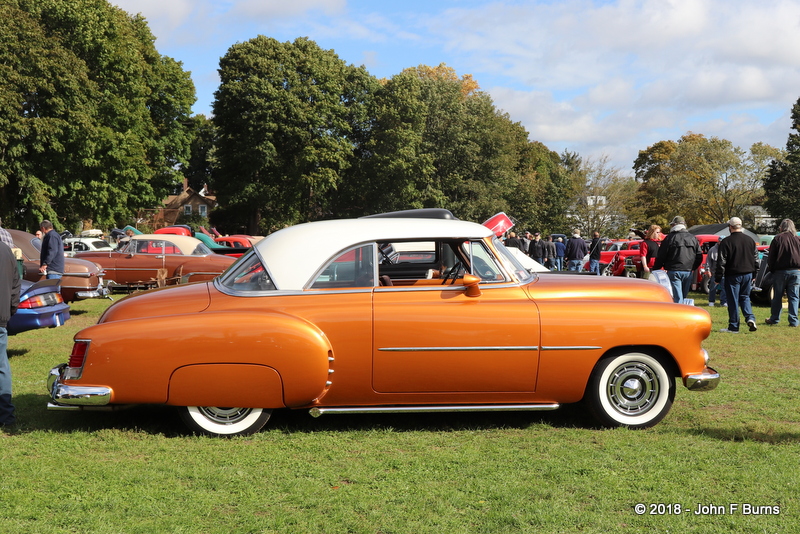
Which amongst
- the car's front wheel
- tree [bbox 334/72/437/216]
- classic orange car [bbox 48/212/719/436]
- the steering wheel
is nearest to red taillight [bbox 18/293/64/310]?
classic orange car [bbox 48/212/719/436]

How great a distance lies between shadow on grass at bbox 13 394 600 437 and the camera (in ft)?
20.3

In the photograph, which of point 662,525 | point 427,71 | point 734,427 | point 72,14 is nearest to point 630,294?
point 734,427

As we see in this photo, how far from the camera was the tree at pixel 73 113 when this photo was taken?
34.5m

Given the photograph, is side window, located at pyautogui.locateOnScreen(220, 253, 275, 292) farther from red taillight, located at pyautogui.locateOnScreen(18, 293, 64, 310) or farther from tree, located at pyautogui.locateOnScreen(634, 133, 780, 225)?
tree, located at pyautogui.locateOnScreen(634, 133, 780, 225)

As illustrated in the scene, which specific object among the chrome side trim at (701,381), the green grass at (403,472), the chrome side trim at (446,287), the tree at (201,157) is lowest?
the green grass at (403,472)

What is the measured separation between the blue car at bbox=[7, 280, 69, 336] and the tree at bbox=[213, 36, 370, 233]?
1574 inches

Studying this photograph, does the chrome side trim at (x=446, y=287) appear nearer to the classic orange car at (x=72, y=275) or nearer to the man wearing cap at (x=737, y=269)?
the man wearing cap at (x=737, y=269)

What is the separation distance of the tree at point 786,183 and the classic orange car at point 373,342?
55.9 meters

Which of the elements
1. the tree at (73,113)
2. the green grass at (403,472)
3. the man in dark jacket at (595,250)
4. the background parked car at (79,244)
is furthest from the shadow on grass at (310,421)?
the tree at (73,113)

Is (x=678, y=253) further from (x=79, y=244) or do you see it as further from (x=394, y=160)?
(x=394, y=160)

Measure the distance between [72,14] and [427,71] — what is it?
34.9 m

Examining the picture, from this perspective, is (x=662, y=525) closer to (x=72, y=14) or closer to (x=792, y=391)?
(x=792, y=391)

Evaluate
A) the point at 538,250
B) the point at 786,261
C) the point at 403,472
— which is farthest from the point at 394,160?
the point at 403,472

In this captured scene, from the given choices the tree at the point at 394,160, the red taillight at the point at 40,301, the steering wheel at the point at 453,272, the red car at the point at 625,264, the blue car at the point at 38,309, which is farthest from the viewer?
the tree at the point at 394,160
